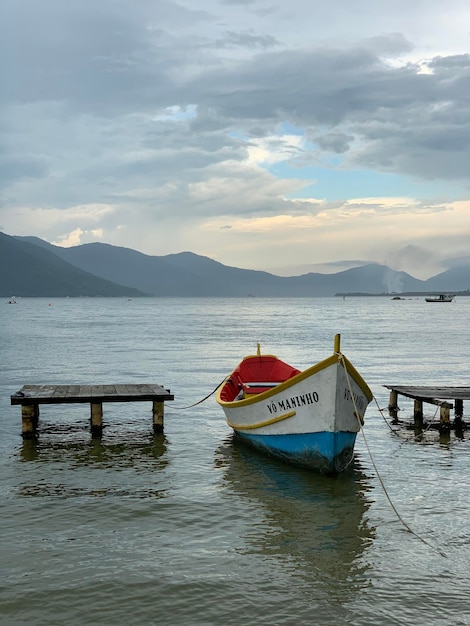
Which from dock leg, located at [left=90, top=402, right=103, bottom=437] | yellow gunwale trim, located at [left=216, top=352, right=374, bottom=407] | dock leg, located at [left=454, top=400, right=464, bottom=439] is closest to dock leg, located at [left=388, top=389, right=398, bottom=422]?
dock leg, located at [left=454, top=400, right=464, bottom=439]

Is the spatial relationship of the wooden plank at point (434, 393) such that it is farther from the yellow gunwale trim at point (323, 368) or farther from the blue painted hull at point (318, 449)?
the blue painted hull at point (318, 449)

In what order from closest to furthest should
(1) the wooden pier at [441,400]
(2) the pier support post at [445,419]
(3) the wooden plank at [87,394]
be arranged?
(3) the wooden plank at [87,394], (2) the pier support post at [445,419], (1) the wooden pier at [441,400]

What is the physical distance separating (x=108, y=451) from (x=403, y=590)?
407 inches

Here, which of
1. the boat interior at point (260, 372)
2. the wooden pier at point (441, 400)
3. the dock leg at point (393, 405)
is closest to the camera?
the wooden pier at point (441, 400)

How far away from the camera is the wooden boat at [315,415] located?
46.9ft

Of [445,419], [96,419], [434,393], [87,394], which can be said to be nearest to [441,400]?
[445,419]

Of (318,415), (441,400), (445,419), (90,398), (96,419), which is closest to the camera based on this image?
(318,415)

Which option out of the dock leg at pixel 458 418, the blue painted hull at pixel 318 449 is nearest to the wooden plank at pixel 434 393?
the dock leg at pixel 458 418

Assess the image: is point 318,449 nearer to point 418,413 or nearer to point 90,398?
point 90,398

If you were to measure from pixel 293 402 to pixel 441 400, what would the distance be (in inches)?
303

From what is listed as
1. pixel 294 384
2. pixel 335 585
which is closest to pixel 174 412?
pixel 294 384

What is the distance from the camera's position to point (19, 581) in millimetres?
9445

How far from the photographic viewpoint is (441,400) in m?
20.7

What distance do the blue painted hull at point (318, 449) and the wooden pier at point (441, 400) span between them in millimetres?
6072
